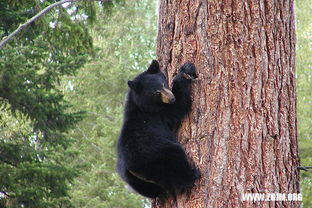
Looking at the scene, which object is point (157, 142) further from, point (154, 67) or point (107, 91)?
point (107, 91)

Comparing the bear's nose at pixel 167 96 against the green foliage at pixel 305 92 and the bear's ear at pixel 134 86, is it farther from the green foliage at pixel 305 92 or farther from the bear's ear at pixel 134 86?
the green foliage at pixel 305 92

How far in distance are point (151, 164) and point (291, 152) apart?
115 centimetres

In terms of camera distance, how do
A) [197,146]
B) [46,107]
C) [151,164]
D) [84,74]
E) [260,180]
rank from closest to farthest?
[260,180] → [197,146] → [151,164] → [46,107] → [84,74]

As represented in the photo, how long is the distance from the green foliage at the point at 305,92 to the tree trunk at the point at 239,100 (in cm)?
1166

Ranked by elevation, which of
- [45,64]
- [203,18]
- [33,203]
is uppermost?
[45,64]

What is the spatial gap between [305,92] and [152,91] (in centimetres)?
1509

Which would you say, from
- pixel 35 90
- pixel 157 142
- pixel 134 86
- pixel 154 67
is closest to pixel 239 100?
pixel 157 142

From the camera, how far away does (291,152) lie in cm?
402

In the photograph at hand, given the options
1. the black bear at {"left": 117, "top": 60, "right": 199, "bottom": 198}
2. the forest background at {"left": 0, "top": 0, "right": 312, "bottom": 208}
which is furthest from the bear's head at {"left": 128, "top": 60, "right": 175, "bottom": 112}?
the forest background at {"left": 0, "top": 0, "right": 312, "bottom": 208}

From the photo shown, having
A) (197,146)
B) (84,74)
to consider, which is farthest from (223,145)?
(84,74)

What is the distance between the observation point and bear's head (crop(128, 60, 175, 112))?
4.74m

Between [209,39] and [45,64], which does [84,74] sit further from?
[209,39]

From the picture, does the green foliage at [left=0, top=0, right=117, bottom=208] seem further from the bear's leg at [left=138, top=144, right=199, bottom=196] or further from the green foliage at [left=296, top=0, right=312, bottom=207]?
the green foliage at [left=296, top=0, right=312, bottom=207]

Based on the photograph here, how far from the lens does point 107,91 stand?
2738 cm
